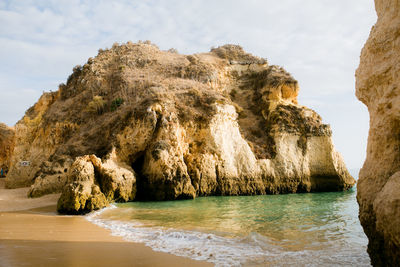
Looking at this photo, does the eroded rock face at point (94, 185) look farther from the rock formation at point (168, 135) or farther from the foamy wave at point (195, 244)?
the foamy wave at point (195, 244)

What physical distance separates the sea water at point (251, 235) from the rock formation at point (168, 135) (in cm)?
426

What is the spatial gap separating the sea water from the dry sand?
1.62 ft

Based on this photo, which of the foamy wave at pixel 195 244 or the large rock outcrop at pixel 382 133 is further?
the foamy wave at pixel 195 244

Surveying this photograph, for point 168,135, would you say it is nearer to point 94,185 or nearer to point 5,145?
point 94,185

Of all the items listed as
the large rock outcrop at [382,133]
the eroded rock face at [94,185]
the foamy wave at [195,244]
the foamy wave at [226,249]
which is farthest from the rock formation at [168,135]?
the large rock outcrop at [382,133]

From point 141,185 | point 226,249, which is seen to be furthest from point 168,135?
point 226,249

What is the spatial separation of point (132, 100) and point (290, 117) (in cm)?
1319

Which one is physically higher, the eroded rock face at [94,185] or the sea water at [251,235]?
the eroded rock face at [94,185]

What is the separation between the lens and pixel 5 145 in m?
34.6

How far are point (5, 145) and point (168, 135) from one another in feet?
87.7

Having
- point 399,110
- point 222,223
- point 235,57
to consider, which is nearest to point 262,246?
point 222,223

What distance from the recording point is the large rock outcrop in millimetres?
3881

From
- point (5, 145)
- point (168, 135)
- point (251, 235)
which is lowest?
point (251, 235)

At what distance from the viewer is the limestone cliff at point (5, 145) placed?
3342 centimetres
